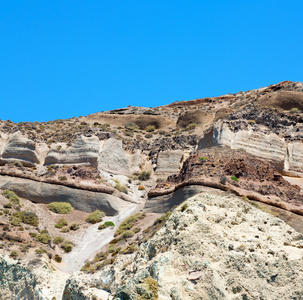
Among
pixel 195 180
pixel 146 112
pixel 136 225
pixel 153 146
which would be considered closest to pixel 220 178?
pixel 195 180

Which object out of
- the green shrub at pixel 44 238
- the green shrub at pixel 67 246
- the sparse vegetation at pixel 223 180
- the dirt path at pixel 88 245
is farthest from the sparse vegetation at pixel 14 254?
the sparse vegetation at pixel 223 180

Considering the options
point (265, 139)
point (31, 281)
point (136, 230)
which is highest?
point (265, 139)

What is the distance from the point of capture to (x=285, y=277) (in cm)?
1923

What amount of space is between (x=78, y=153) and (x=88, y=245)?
1861 cm

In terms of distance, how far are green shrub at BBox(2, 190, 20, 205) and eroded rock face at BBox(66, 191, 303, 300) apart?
2441cm

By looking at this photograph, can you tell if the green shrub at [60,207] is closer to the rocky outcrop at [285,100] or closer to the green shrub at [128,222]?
the green shrub at [128,222]

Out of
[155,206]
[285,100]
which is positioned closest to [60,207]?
[155,206]

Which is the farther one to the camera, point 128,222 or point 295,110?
point 295,110

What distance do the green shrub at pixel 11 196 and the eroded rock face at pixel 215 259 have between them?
80.1 feet

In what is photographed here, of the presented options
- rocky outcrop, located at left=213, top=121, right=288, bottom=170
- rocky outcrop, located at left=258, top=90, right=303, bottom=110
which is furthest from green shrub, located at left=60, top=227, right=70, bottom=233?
rocky outcrop, located at left=258, top=90, right=303, bottom=110

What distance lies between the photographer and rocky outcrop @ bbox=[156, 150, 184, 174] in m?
60.1

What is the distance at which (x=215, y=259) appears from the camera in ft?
67.1

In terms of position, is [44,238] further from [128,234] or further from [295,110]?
[295,110]

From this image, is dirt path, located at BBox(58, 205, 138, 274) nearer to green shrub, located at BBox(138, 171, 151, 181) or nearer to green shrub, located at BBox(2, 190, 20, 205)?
green shrub, located at BBox(2, 190, 20, 205)
